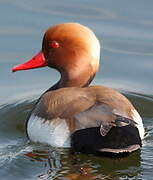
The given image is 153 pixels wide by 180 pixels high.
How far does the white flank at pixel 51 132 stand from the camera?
22.2 feet

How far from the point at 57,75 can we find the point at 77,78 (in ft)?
4.52

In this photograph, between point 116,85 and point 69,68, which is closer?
point 69,68

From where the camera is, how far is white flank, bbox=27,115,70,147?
677cm

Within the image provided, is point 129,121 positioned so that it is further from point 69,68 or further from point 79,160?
point 69,68

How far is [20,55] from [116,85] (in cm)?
135

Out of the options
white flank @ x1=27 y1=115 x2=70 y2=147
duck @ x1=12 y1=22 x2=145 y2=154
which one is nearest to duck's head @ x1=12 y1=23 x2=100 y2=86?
duck @ x1=12 y1=22 x2=145 y2=154

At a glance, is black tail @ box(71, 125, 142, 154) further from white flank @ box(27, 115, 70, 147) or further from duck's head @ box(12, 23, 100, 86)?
duck's head @ box(12, 23, 100, 86)

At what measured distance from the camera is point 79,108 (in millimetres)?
6770

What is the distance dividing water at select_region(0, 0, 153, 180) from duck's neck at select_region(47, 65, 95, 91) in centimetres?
67

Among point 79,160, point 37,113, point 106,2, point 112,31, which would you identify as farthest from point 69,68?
point 106,2

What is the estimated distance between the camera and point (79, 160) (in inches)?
269

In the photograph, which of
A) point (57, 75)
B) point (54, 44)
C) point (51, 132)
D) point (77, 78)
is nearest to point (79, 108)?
point (51, 132)

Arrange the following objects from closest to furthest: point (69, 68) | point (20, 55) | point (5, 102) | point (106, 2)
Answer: point (69, 68) < point (5, 102) < point (20, 55) < point (106, 2)

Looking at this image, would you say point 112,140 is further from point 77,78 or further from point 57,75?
point 57,75
